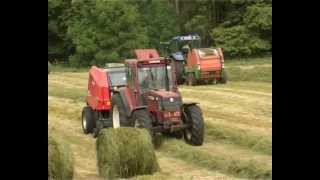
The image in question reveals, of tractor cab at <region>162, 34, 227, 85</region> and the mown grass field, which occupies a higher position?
tractor cab at <region>162, 34, 227, 85</region>

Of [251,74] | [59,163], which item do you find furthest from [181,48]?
[59,163]

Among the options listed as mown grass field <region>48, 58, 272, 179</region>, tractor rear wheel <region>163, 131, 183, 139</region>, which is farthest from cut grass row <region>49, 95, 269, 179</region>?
tractor rear wheel <region>163, 131, 183, 139</region>

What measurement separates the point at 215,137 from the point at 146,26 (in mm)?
31802

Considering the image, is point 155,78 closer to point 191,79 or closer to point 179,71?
point 191,79

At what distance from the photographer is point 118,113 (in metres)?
13.8

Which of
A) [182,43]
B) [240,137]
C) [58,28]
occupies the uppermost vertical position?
[58,28]

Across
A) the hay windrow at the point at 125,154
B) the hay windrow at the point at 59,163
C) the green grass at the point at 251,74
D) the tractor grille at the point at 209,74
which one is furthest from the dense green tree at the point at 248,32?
the hay windrow at the point at 59,163

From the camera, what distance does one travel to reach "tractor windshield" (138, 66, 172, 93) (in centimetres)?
1321

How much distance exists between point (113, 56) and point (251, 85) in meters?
18.2

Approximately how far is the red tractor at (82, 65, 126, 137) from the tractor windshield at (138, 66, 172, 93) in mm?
1446

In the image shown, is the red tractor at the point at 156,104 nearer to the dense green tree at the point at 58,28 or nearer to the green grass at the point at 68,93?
the green grass at the point at 68,93

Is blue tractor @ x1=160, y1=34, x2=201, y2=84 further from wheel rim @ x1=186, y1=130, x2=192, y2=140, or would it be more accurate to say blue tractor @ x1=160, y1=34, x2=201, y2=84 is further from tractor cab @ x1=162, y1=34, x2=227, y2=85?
wheel rim @ x1=186, y1=130, x2=192, y2=140

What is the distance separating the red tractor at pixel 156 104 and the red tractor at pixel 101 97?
2.97 ft

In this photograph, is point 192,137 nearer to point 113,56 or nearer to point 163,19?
point 113,56
